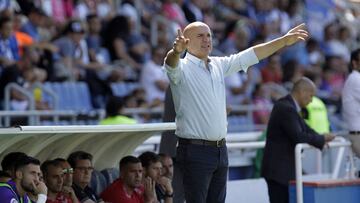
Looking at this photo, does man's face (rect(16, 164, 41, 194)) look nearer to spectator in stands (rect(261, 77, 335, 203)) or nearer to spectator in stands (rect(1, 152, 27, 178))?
spectator in stands (rect(1, 152, 27, 178))

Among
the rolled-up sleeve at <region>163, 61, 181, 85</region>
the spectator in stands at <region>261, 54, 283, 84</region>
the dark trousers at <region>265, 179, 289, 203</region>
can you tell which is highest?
the spectator in stands at <region>261, 54, 283, 84</region>

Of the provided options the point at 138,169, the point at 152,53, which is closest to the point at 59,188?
the point at 138,169

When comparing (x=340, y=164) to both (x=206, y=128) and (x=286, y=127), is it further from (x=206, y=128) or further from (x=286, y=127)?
(x=206, y=128)

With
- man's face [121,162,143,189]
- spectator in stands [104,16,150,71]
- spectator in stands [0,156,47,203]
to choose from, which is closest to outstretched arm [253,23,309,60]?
man's face [121,162,143,189]

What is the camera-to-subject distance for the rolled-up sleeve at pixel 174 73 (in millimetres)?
8047

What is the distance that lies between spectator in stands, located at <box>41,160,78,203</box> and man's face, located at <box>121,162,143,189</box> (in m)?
0.72

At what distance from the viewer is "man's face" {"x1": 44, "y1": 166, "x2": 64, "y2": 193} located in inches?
332

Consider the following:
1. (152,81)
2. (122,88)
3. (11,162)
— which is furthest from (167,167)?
(152,81)

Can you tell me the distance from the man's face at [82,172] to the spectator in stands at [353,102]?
10.2 ft

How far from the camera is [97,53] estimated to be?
1620 cm

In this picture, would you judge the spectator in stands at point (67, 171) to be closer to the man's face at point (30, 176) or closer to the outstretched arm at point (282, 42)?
the man's face at point (30, 176)

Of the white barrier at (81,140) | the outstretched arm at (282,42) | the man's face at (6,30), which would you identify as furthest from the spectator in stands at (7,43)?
the outstretched arm at (282,42)

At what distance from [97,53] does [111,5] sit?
1.63 m

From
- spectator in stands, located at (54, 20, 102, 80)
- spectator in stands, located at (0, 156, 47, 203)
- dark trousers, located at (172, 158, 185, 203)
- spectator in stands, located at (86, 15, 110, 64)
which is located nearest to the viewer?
spectator in stands, located at (0, 156, 47, 203)
